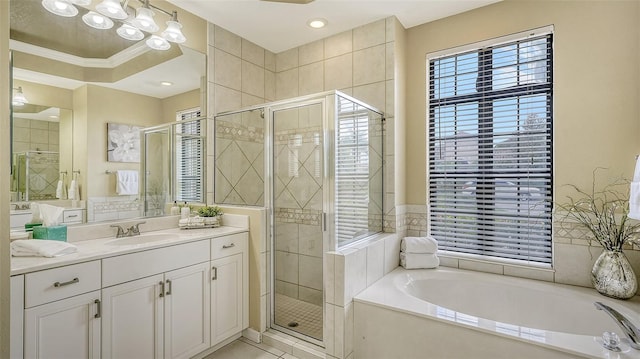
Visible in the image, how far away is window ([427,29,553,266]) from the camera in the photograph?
237cm

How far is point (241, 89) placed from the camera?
9.89ft

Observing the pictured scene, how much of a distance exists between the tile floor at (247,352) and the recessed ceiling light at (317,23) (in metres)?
2.77

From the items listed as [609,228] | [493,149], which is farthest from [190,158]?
[609,228]

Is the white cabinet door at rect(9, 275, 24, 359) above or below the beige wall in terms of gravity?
below

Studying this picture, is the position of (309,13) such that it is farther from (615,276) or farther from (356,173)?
(615,276)

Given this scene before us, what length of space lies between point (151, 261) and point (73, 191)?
73 cm

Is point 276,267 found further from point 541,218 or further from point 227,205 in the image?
point 541,218

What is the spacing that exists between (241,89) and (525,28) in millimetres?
2514

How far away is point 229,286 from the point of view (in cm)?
227

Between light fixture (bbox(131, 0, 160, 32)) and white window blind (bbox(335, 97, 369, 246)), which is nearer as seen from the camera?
light fixture (bbox(131, 0, 160, 32))

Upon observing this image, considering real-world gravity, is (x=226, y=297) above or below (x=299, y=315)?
above

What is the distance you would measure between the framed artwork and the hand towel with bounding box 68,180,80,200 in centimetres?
Answer: 26

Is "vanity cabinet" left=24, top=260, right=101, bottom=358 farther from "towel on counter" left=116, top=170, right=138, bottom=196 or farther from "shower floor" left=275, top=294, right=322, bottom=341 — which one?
"shower floor" left=275, top=294, right=322, bottom=341

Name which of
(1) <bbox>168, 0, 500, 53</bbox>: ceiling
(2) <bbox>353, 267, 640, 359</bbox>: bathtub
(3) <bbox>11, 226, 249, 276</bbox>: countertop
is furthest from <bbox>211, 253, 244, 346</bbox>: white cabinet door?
(1) <bbox>168, 0, 500, 53</bbox>: ceiling
